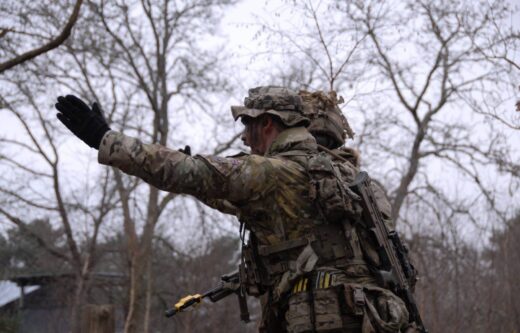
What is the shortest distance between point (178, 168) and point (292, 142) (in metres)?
0.88

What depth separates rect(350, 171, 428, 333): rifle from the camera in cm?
412

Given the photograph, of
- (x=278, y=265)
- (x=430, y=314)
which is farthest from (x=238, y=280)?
(x=430, y=314)

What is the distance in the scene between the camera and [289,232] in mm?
4027

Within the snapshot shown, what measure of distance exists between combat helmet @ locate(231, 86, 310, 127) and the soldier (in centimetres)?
2

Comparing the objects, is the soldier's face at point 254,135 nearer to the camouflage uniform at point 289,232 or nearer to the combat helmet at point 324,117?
the camouflage uniform at point 289,232

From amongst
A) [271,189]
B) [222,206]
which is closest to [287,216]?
[271,189]

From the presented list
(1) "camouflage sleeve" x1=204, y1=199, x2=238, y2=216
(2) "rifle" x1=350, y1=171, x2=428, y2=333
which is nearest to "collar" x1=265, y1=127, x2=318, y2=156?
(2) "rifle" x1=350, y1=171, x2=428, y2=333

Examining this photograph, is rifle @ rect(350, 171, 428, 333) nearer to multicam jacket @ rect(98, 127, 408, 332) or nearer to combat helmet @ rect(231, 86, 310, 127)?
multicam jacket @ rect(98, 127, 408, 332)

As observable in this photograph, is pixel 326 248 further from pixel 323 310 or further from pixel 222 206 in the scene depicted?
pixel 222 206

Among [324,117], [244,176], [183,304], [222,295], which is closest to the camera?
[244,176]

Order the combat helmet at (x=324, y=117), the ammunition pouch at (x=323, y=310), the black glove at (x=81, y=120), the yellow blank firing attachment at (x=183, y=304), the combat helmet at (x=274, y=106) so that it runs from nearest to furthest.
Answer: the black glove at (x=81, y=120) < the ammunition pouch at (x=323, y=310) < the combat helmet at (x=274, y=106) < the yellow blank firing attachment at (x=183, y=304) < the combat helmet at (x=324, y=117)

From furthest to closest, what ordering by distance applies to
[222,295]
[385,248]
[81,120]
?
[222,295], [385,248], [81,120]

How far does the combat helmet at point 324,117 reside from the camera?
5031 millimetres

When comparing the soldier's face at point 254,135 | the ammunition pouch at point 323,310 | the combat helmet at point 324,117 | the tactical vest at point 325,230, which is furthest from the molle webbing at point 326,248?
the combat helmet at point 324,117
